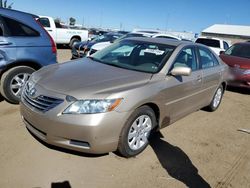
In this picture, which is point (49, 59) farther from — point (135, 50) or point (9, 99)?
point (135, 50)

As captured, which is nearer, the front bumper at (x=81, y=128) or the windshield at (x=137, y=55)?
the front bumper at (x=81, y=128)

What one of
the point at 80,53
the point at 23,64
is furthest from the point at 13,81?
the point at 80,53

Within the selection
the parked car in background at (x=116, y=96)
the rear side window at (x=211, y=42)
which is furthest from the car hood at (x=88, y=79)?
the rear side window at (x=211, y=42)

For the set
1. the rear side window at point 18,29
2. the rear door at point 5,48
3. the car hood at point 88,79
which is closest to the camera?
the car hood at point 88,79

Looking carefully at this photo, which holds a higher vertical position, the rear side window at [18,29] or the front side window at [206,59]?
the rear side window at [18,29]

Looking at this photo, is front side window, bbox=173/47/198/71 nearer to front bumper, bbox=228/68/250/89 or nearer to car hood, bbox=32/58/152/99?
car hood, bbox=32/58/152/99

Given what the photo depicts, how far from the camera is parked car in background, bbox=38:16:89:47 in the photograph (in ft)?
51.2

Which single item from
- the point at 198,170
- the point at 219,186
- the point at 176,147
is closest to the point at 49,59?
the point at 176,147

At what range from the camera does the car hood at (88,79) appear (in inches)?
123

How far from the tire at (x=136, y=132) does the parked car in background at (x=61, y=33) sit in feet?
43.5

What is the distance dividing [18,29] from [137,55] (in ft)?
7.82

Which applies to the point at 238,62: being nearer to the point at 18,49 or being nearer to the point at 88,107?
the point at 18,49

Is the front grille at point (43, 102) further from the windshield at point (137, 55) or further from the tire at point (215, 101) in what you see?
the tire at point (215, 101)

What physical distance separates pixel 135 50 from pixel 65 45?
14913 mm
